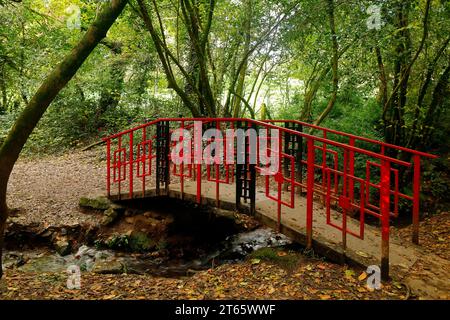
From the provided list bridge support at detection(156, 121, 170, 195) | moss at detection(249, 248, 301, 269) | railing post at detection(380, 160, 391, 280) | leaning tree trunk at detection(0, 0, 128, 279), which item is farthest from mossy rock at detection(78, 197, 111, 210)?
railing post at detection(380, 160, 391, 280)

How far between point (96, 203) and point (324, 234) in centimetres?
451

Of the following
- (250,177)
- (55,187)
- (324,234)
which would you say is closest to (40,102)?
(250,177)

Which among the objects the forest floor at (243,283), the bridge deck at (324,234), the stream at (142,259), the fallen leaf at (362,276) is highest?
the bridge deck at (324,234)

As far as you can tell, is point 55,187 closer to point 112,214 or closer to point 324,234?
point 112,214

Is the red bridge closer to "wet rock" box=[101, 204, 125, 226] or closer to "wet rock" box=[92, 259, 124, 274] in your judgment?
"wet rock" box=[101, 204, 125, 226]

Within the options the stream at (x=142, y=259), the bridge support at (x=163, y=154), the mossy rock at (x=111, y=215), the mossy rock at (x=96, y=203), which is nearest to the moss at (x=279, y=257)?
the stream at (x=142, y=259)

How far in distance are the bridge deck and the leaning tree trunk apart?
2650mm

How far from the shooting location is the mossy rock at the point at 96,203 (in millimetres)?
6755

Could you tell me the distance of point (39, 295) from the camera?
393 cm

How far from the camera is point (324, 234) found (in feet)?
14.1

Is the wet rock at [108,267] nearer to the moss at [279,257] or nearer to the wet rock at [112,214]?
the wet rock at [112,214]

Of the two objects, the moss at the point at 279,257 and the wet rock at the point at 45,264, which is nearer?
the moss at the point at 279,257

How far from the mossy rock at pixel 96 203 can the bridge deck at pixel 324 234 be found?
187cm

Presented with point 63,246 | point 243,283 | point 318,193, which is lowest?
point 63,246
